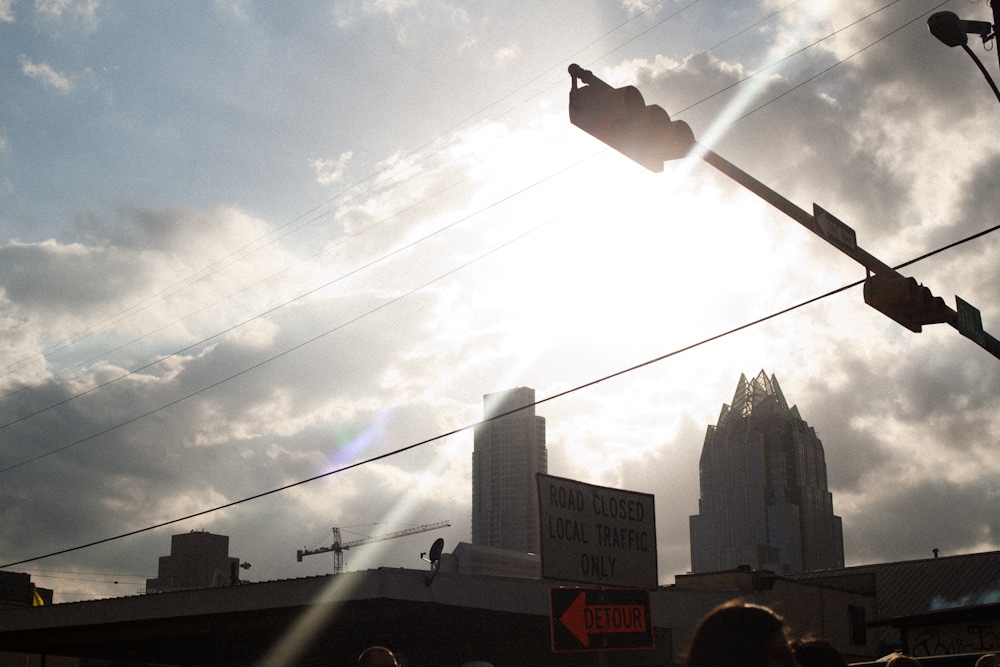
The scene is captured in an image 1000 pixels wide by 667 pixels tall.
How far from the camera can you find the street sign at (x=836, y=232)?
33.2ft

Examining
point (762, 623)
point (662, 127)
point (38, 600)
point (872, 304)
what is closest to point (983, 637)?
point (872, 304)

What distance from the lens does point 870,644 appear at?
38.3 m

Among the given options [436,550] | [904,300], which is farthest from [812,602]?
[904,300]

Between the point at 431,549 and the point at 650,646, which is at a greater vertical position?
the point at 431,549

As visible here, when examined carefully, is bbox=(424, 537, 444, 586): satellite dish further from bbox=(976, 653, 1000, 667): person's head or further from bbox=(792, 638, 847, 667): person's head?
bbox=(792, 638, 847, 667): person's head

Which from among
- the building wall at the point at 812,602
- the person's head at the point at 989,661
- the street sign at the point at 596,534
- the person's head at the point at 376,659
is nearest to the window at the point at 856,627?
the building wall at the point at 812,602

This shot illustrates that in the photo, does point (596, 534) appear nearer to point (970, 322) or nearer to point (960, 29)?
point (970, 322)

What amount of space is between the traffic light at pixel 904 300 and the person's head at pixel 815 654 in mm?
6528

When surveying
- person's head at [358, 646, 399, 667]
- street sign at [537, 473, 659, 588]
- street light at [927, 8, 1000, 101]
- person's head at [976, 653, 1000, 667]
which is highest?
street light at [927, 8, 1000, 101]

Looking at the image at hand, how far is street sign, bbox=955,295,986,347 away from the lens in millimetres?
11352

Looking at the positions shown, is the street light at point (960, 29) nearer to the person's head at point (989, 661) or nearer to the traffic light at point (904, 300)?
the traffic light at point (904, 300)

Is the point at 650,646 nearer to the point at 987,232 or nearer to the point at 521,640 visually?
the point at 987,232

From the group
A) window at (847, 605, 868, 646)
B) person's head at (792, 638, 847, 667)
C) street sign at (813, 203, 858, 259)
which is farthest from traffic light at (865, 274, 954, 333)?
window at (847, 605, 868, 646)

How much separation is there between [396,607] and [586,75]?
1544cm
